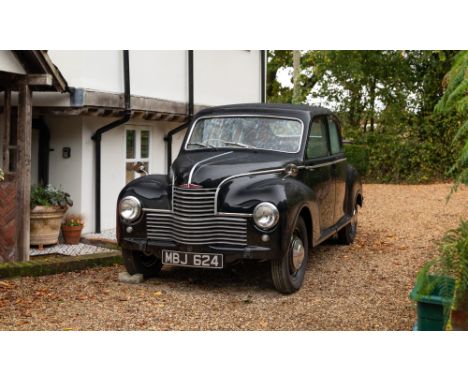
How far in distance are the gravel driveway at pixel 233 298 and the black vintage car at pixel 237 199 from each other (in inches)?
14.8

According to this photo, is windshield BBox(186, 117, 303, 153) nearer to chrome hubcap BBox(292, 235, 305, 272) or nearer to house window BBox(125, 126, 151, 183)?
chrome hubcap BBox(292, 235, 305, 272)

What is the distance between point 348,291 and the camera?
6637 millimetres

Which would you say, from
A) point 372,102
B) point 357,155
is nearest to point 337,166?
point 357,155

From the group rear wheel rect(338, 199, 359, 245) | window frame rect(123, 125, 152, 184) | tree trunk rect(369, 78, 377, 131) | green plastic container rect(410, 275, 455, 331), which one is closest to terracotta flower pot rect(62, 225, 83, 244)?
window frame rect(123, 125, 152, 184)

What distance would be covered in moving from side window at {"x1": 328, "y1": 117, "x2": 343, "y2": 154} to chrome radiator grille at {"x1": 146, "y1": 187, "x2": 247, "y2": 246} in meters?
2.67

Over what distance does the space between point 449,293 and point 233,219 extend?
2536 millimetres

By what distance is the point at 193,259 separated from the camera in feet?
20.5

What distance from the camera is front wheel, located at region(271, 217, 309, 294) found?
6.29 meters

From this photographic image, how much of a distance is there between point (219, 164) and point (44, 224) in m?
3.44

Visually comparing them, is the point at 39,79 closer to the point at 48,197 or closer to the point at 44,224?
the point at 48,197

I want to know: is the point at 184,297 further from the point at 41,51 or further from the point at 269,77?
the point at 269,77

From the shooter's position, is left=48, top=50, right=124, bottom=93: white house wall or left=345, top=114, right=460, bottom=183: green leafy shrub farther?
left=345, top=114, right=460, bottom=183: green leafy shrub

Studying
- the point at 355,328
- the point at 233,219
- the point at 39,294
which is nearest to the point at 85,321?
the point at 39,294

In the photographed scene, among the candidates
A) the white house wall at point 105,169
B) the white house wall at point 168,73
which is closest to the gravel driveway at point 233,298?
the white house wall at point 105,169
